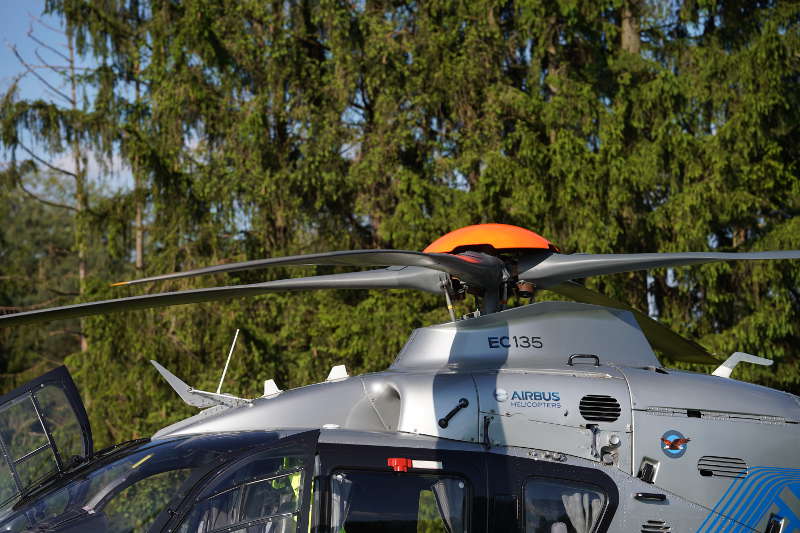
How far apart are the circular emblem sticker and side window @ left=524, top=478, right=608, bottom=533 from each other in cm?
54

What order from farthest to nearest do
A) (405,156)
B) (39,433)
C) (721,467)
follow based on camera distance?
(405,156) → (721,467) → (39,433)

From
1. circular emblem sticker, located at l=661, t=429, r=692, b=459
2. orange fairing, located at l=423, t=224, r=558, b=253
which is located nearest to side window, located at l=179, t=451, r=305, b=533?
orange fairing, located at l=423, t=224, r=558, b=253

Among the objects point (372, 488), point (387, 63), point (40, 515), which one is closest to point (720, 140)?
point (387, 63)

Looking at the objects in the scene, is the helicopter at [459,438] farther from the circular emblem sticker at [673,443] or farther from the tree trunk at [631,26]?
the tree trunk at [631,26]

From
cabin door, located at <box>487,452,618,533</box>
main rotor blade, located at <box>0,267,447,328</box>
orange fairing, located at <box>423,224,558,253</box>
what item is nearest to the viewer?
main rotor blade, located at <box>0,267,447,328</box>

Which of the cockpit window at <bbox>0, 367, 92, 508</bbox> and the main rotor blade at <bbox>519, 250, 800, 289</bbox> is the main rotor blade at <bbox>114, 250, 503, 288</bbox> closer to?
the main rotor blade at <bbox>519, 250, 800, 289</bbox>

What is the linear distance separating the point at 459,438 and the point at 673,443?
132cm

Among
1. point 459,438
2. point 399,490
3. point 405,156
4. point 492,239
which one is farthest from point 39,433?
point 405,156

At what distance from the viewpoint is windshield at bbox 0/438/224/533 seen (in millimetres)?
4691

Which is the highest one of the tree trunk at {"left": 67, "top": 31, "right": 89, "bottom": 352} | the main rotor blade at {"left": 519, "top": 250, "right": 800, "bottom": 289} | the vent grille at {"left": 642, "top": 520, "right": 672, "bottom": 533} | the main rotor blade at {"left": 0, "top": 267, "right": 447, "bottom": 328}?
the tree trunk at {"left": 67, "top": 31, "right": 89, "bottom": 352}

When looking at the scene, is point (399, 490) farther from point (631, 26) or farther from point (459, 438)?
point (631, 26)

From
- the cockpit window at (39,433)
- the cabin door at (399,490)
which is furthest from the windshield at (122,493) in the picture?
the cabin door at (399,490)

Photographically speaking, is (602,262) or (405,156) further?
(405,156)

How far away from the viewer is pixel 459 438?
214 inches
